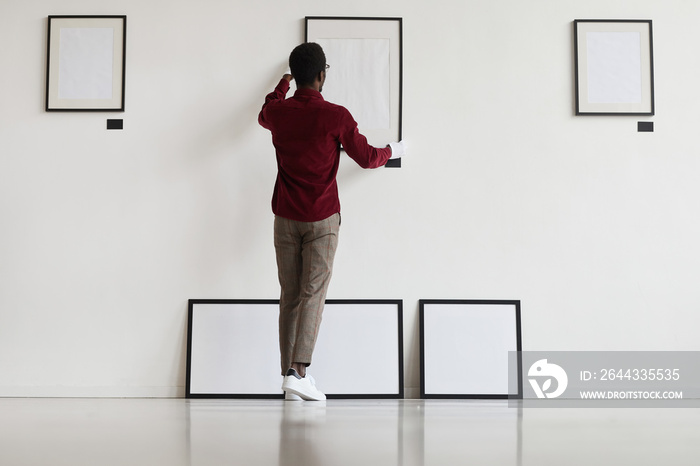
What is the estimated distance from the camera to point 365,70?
361 cm

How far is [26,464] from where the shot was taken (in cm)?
114

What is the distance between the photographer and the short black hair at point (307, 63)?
3104 mm

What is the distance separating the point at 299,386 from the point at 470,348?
3.29ft

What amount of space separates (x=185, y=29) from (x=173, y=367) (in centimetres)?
184

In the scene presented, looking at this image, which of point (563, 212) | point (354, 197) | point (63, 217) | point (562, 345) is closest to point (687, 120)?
point (563, 212)

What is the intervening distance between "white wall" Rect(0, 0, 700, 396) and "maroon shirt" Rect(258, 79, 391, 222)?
45 cm

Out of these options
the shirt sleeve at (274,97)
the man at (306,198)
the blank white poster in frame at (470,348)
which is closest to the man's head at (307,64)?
the man at (306,198)

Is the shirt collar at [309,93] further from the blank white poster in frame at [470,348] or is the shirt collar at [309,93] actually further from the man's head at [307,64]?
the blank white poster in frame at [470,348]

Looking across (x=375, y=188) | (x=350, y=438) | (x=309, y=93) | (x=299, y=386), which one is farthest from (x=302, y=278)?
(x=350, y=438)

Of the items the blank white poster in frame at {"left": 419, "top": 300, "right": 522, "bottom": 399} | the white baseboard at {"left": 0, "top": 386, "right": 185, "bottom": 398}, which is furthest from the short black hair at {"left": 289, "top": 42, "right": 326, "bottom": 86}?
the white baseboard at {"left": 0, "top": 386, "right": 185, "bottom": 398}

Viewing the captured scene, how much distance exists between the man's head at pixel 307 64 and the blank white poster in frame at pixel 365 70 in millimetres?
453

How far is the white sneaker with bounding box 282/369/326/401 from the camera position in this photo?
295 centimetres

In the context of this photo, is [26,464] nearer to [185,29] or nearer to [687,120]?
[185,29]

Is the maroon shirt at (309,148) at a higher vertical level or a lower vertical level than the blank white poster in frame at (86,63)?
lower
